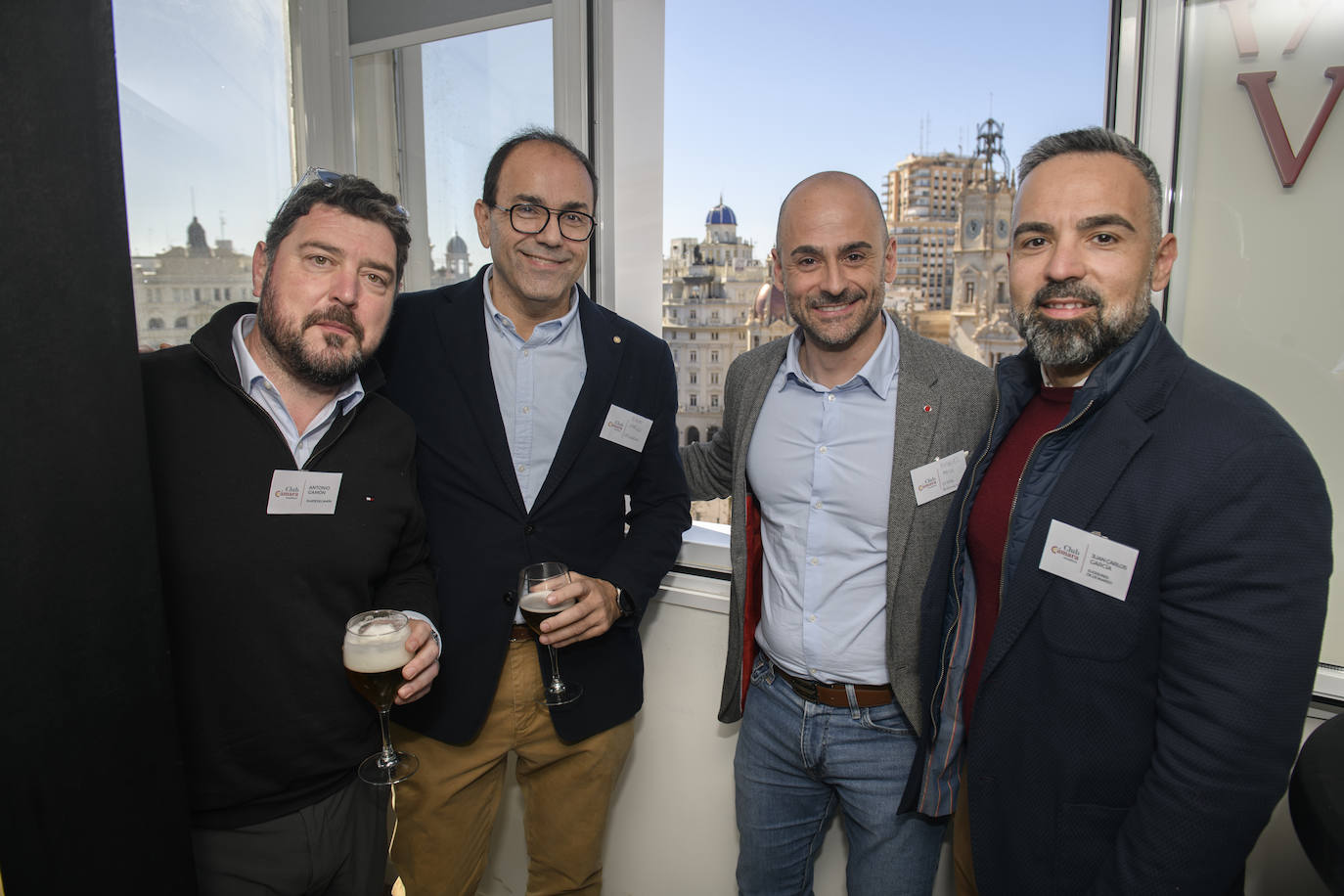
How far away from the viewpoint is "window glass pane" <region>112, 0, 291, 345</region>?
2.59 m

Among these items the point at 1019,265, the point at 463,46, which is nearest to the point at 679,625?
the point at 1019,265

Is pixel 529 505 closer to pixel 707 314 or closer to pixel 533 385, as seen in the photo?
pixel 533 385

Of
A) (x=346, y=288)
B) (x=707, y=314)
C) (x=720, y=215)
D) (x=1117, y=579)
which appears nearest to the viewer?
(x=1117, y=579)

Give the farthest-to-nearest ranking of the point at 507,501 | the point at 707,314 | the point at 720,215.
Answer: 1. the point at 720,215
2. the point at 707,314
3. the point at 507,501

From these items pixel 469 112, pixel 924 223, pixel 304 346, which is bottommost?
pixel 304 346

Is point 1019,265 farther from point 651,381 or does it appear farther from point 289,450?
point 289,450

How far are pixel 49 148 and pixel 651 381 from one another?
1.38 metres

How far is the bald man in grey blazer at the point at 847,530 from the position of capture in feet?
5.08

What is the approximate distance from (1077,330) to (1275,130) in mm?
889

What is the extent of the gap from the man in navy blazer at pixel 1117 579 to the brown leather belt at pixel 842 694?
20 cm

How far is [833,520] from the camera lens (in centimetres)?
162

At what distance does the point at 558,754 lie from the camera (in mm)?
1845

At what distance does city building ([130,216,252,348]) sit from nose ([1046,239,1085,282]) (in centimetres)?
285

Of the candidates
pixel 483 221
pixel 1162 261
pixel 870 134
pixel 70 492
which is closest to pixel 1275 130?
pixel 1162 261
